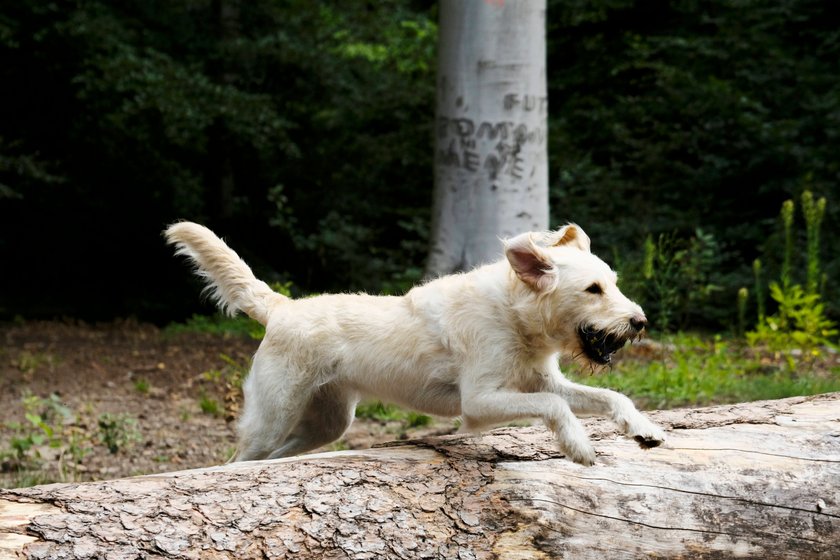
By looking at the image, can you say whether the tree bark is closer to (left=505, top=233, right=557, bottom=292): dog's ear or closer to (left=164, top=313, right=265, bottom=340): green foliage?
(left=505, top=233, right=557, bottom=292): dog's ear

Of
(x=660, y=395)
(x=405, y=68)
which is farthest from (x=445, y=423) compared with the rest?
(x=405, y=68)

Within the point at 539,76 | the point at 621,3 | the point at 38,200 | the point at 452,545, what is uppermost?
the point at 621,3

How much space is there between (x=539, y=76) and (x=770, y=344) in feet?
10.4

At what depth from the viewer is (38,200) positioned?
1622 centimetres

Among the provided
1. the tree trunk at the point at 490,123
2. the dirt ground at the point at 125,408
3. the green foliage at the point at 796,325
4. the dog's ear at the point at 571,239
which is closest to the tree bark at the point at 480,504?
the dog's ear at the point at 571,239

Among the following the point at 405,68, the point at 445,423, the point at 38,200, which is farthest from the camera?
the point at 405,68

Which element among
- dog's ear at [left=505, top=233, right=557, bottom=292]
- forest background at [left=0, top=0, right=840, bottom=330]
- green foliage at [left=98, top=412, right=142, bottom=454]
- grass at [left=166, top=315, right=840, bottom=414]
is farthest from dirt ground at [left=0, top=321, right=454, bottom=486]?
forest background at [left=0, top=0, right=840, bottom=330]

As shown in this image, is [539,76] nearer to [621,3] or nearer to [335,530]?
[335,530]

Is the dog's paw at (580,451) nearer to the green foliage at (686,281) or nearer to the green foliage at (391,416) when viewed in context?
the green foliage at (391,416)

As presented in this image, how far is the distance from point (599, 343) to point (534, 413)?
18.9 inches

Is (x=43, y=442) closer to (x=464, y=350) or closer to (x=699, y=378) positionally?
(x=464, y=350)

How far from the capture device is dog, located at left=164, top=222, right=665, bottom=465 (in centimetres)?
393

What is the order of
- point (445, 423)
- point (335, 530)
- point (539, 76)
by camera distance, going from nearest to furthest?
1. point (335, 530)
2. point (445, 423)
3. point (539, 76)

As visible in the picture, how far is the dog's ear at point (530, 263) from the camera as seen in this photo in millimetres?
4004
